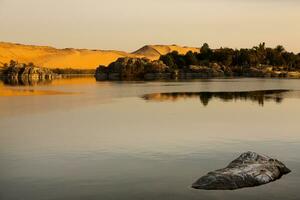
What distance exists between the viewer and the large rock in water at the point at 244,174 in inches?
671

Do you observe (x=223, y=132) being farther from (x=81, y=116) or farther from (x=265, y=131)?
(x=81, y=116)

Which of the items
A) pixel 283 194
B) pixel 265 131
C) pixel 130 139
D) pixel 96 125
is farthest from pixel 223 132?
pixel 283 194

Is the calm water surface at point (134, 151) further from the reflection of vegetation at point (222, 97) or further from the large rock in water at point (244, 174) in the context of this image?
the reflection of vegetation at point (222, 97)

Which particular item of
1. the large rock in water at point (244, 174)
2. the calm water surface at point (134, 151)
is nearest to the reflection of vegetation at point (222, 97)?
the calm water surface at point (134, 151)

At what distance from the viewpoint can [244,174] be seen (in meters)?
17.5

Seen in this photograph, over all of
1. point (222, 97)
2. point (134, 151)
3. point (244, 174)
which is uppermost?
point (244, 174)

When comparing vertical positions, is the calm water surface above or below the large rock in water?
below

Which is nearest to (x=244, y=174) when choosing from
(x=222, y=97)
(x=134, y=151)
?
(x=134, y=151)

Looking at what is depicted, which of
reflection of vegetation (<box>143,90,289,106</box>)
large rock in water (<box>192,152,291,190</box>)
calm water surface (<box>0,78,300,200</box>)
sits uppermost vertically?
large rock in water (<box>192,152,291,190</box>)

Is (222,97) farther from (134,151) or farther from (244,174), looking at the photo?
(244,174)

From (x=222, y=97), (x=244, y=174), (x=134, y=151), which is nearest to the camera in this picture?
(x=244, y=174)

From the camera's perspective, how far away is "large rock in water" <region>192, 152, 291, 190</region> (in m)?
17.0

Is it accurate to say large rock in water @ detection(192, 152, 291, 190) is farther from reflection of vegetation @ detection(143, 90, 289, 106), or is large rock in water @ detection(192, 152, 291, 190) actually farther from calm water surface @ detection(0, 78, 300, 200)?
reflection of vegetation @ detection(143, 90, 289, 106)

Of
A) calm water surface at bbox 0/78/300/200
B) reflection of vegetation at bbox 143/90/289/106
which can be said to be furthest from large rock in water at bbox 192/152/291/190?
reflection of vegetation at bbox 143/90/289/106
